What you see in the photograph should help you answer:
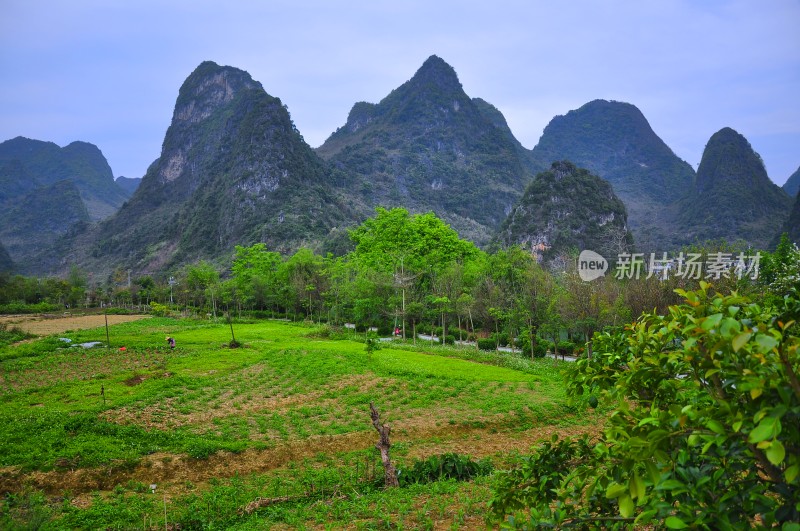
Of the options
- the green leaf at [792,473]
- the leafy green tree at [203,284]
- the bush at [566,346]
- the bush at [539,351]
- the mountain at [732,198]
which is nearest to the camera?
the green leaf at [792,473]

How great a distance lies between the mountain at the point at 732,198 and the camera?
353 ft

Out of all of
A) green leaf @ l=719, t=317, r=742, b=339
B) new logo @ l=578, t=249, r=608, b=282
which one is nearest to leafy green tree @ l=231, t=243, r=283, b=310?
new logo @ l=578, t=249, r=608, b=282

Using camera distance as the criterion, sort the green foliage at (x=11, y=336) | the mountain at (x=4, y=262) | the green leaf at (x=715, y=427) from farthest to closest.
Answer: the mountain at (x=4, y=262) → the green foliage at (x=11, y=336) → the green leaf at (x=715, y=427)

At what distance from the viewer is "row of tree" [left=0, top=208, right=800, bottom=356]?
24.5m

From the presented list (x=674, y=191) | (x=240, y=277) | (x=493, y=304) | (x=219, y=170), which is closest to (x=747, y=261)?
(x=493, y=304)

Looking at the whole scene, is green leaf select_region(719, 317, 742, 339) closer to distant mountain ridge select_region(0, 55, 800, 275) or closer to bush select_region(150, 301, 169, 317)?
bush select_region(150, 301, 169, 317)

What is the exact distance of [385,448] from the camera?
8.80 metres

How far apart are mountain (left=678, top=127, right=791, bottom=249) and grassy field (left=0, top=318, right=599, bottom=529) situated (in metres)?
107

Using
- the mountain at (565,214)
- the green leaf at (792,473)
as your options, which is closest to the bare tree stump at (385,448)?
the green leaf at (792,473)

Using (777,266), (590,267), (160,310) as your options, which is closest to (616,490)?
(777,266)

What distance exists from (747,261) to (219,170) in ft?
533

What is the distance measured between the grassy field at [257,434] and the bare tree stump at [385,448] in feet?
1.08

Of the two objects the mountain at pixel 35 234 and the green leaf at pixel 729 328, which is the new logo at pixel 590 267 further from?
the mountain at pixel 35 234

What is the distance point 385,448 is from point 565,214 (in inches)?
3693
